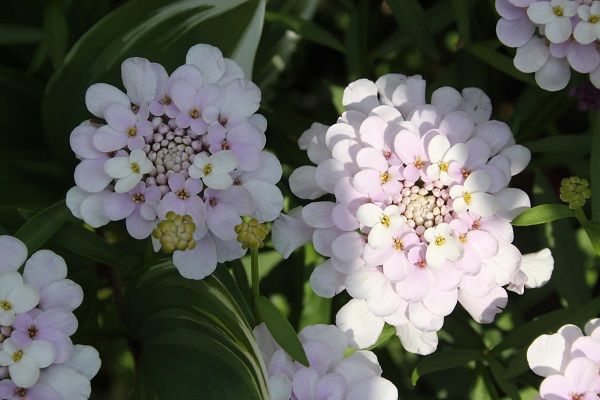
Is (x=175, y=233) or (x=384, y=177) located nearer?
(x=175, y=233)

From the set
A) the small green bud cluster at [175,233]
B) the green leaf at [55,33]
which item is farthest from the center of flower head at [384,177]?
the green leaf at [55,33]

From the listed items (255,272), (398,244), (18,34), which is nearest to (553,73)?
(398,244)

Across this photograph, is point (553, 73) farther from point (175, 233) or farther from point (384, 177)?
point (175, 233)

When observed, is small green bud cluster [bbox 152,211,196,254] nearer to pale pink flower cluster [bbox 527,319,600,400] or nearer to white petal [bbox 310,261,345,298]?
white petal [bbox 310,261,345,298]

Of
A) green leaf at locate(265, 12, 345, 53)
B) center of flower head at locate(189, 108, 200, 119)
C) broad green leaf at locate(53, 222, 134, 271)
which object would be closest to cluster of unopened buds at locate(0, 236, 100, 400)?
broad green leaf at locate(53, 222, 134, 271)

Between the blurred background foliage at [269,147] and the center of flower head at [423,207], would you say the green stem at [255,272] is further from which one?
the center of flower head at [423,207]

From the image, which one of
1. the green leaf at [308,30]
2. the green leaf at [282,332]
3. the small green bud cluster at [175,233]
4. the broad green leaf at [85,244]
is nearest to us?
the small green bud cluster at [175,233]

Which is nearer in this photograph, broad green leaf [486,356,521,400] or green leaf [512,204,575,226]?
green leaf [512,204,575,226]
